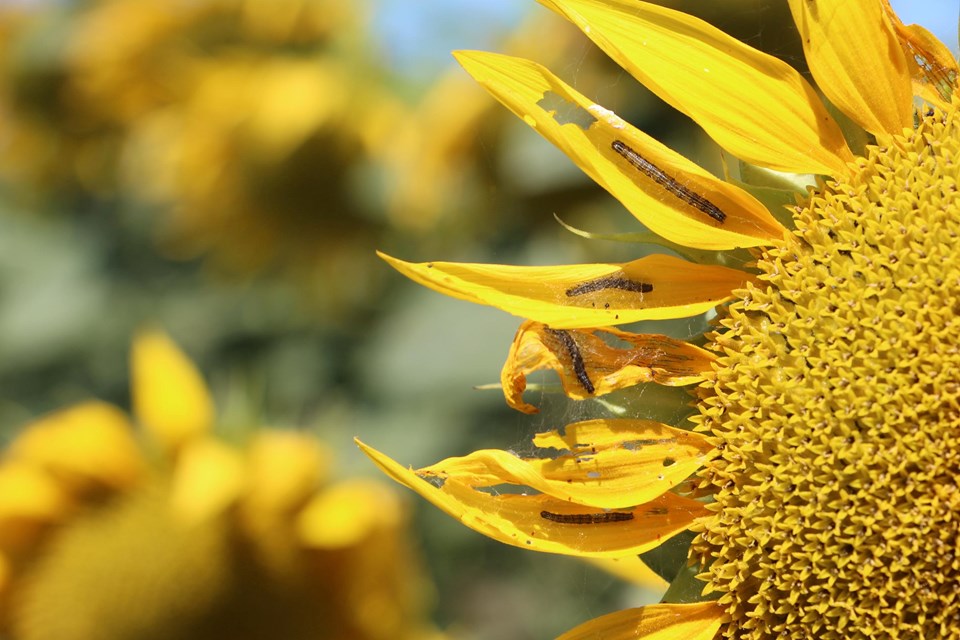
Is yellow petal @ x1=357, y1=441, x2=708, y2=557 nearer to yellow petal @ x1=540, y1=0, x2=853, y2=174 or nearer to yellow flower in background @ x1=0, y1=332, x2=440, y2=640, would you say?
yellow petal @ x1=540, y1=0, x2=853, y2=174

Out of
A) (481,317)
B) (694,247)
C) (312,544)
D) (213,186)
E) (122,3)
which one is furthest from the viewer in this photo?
(122,3)

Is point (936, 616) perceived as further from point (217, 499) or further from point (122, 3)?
point (122, 3)

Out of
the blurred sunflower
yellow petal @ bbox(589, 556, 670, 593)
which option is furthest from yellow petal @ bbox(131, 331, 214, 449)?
yellow petal @ bbox(589, 556, 670, 593)

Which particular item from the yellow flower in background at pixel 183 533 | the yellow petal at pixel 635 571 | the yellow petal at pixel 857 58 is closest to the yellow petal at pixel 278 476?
the yellow flower in background at pixel 183 533

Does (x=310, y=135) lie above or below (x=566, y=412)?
below

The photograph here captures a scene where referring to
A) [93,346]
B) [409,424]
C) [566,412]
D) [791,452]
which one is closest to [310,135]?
[409,424]

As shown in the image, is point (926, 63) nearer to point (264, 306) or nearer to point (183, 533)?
point (183, 533)
